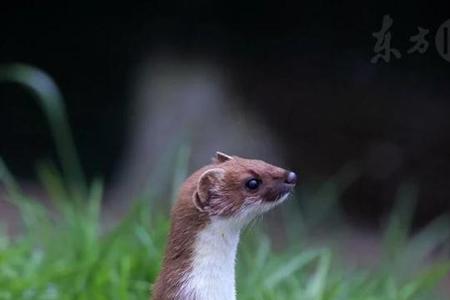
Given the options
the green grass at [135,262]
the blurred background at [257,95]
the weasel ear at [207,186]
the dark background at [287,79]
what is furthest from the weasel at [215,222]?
the dark background at [287,79]

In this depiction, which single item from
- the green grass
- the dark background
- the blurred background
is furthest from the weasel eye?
the dark background

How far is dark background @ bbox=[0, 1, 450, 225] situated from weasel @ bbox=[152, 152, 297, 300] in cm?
283

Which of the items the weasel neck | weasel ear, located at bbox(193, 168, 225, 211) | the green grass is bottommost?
the green grass

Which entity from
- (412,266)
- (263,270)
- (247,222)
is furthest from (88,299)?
(412,266)

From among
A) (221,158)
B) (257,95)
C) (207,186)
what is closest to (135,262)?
(221,158)

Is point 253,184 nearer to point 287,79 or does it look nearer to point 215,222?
point 215,222

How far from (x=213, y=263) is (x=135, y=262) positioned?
1146 millimetres

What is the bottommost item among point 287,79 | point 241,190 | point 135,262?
point 135,262

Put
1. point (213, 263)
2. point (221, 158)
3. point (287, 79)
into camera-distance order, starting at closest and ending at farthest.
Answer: point (213, 263), point (221, 158), point (287, 79)

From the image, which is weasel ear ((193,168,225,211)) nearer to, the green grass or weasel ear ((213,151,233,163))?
weasel ear ((213,151,233,163))

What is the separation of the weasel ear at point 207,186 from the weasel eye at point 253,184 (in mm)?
51

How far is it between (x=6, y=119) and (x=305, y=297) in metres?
A: 2.76

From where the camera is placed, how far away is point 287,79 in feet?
16.8

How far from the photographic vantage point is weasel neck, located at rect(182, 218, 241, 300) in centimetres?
200
